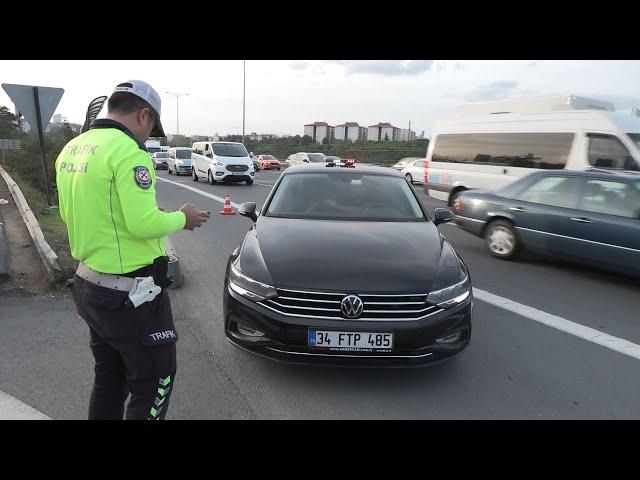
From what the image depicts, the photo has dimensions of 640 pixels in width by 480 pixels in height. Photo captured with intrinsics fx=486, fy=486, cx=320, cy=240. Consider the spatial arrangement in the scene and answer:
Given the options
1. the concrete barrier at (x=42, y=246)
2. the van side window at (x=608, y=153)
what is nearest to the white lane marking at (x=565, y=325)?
the concrete barrier at (x=42, y=246)

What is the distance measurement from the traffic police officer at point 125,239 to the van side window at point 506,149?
10.3m

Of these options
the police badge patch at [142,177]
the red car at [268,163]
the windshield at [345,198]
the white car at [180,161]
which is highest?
the police badge patch at [142,177]

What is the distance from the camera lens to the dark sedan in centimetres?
588

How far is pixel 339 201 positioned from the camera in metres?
4.81

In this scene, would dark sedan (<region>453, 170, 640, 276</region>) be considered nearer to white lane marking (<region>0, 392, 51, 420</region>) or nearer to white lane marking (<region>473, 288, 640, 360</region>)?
white lane marking (<region>473, 288, 640, 360</region>)

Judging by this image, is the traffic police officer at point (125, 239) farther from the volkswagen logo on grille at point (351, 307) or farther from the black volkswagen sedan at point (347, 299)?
the volkswagen logo on grille at point (351, 307)

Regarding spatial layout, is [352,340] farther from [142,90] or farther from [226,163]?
[226,163]

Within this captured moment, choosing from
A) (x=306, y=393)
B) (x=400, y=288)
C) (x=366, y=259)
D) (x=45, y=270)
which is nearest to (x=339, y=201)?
(x=366, y=259)

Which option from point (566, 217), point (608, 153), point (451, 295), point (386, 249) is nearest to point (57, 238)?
point (386, 249)

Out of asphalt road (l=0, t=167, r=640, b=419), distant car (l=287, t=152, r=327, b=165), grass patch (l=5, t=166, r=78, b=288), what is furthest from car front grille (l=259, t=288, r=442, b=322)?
distant car (l=287, t=152, r=327, b=165)

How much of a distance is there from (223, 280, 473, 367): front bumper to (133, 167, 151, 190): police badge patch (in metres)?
1.42

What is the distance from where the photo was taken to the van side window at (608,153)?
30.9 ft
